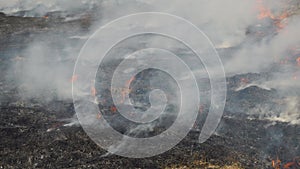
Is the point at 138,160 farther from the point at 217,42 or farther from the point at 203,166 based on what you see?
the point at 217,42

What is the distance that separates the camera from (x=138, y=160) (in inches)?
397

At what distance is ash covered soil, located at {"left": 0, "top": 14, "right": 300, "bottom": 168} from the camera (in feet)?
32.5

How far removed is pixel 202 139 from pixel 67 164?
4.58m

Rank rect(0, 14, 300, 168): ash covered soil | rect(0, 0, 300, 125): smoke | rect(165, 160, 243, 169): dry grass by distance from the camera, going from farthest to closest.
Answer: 1. rect(0, 0, 300, 125): smoke
2. rect(0, 14, 300, 168): ash covered soil
3. rect(165, 160, 243, 169): dry grass

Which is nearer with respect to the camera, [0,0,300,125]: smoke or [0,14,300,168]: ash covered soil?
[0,14,300,168]: ash covered soil

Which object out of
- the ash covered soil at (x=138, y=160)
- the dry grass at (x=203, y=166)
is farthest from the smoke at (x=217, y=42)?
the dry grass at (x=203, y=166)

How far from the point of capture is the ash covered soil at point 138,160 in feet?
32.5

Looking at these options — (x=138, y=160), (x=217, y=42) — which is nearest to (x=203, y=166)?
(x=138, y=160)

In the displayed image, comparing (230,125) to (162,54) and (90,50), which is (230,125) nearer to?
(162,54)

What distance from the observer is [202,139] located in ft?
35.6

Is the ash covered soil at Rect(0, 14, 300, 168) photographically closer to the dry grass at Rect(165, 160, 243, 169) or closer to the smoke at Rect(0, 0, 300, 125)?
the dry grass at Rect(165, 160, 243, 169)

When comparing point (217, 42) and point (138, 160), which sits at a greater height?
point (217, 42)

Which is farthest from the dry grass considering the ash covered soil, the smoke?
the smoke

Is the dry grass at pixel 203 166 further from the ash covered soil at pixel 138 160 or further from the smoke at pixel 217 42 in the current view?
the smoke at pixel 217 42
